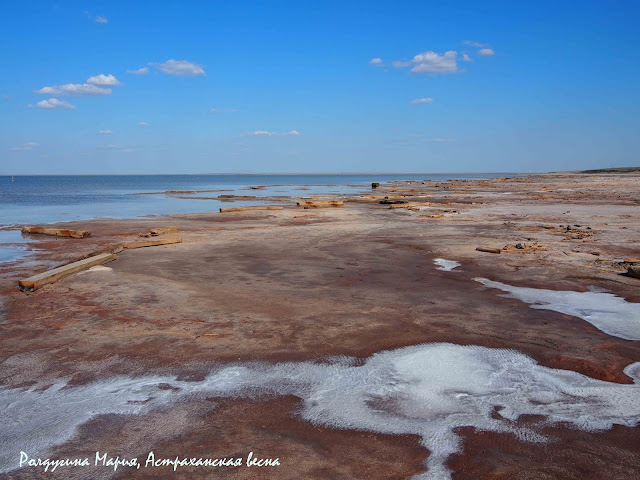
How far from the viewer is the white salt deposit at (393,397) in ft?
14.3

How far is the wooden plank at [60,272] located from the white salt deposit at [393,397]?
4.81 meters

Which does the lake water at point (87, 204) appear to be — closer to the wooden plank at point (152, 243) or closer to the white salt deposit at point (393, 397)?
the wooden plank at point (152, 243)

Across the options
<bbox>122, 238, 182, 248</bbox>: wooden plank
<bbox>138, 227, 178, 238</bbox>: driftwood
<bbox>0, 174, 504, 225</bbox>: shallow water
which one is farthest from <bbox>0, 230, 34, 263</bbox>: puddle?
<bbox>0, 174, 504, 225</bbox>: shallow water

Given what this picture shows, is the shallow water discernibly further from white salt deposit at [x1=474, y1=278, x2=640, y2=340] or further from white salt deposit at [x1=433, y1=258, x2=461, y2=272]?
white salt deposit at [x1=474, y1=278, x2=640, y2=340]

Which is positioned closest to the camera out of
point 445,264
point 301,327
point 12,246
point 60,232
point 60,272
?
point 301,327

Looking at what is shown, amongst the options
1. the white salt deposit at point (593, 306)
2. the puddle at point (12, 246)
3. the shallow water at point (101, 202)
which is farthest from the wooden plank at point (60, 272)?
the shallow water at point (101, 202)

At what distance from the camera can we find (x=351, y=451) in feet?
13.1

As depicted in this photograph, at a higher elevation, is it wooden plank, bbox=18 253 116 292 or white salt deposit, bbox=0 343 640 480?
wooden plank, bbox=18 253 116 292

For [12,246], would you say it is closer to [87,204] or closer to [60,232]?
[60,232]

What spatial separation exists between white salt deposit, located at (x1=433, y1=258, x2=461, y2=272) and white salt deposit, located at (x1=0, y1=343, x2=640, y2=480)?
5.39 meters

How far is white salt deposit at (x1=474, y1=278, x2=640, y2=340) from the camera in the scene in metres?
7.02

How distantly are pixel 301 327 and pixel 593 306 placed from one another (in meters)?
4.87

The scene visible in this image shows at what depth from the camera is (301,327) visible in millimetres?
7141

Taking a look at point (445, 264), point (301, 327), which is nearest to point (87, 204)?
point (445, 264)
